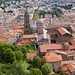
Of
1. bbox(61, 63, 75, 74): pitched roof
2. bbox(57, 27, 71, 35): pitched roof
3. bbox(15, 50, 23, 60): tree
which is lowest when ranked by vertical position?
bbox(61, 63, 75, 74): pitched roof

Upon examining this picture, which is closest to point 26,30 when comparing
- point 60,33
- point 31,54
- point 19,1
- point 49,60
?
point 60,33

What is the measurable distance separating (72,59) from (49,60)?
11.1 ft

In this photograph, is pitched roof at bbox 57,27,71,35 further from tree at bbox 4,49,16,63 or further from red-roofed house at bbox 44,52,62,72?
tree at bbox 4,49,16,63

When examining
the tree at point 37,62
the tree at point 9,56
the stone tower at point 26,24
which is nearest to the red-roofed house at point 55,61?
the tree at point 37,62

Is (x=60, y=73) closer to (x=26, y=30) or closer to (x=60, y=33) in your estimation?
(x=60, y=33)

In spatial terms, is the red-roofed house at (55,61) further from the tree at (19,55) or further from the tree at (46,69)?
the tree at (19,55)

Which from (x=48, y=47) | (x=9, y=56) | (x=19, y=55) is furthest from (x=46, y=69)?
(x=48, y=47)

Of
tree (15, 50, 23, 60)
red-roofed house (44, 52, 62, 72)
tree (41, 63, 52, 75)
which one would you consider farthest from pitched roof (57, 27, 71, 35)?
tree (41, 63, 52, 75)

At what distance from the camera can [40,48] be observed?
82.3 feet

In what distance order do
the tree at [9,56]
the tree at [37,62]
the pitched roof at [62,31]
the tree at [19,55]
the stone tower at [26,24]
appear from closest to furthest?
the tree at [9,56]
the tree at [37,62]
the tree at [19,55]
the pitched roof at [62,31]
the stone tower at [26,24]

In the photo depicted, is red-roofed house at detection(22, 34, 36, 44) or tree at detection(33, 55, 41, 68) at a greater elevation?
tree at detection(33, 55, 41, 68)

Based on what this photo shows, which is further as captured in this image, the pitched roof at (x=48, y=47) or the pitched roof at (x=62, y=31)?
the pitched roof at (x=62, y=31)

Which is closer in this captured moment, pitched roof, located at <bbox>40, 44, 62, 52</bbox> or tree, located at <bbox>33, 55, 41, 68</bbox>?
tree, located at <bbox>33, 55, 41, 68</bbox>

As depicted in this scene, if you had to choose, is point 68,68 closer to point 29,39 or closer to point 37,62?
point 37,62
